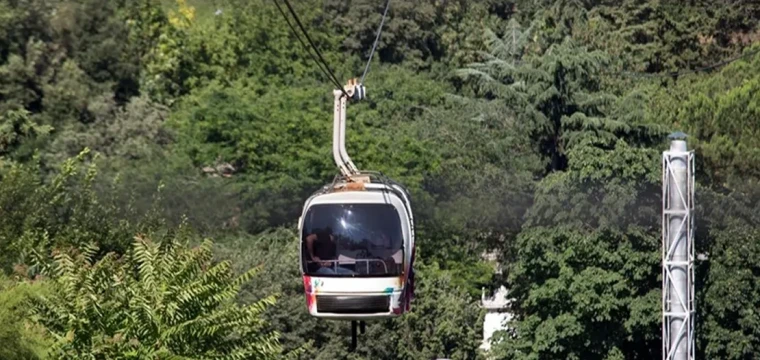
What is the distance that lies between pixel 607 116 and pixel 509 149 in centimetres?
313

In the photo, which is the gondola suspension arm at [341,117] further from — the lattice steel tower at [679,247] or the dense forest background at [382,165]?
the lattice steel tower at [679,247]

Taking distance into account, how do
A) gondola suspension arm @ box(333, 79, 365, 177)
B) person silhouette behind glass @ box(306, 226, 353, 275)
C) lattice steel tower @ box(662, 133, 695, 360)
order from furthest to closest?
lattice steel tower @ box(662, 133, 695, 360), person silhouette behind glass @ box(306, 226, 353, 275), gondola suspension arm @ box(333, 79, 365, 177)

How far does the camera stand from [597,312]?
125 feet

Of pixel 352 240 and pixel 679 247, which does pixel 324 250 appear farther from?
pixel 679 247

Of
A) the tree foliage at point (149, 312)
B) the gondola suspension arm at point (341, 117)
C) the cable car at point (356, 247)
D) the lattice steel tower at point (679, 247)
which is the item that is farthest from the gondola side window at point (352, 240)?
the lattice steel tower at point (679, 247)

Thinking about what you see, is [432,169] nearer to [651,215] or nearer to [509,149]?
[509,149]

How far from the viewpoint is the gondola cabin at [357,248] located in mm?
20016

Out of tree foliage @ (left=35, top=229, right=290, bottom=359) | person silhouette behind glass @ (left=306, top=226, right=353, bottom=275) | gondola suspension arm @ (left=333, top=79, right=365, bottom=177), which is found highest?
gondola suspension arm @ (left=333, top=79, right=365, bottom=177)

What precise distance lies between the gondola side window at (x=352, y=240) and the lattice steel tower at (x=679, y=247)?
41.3 ft

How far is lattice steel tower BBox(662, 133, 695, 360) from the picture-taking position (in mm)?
31734

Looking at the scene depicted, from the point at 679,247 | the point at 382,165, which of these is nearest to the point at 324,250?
the point at 679,247

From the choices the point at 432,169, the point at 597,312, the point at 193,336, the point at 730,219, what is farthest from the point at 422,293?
the point at 193,336

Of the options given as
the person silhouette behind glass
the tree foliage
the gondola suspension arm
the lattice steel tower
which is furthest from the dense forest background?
the lattice steel tower

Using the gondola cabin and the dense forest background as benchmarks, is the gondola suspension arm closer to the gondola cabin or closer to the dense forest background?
the gondola cabin
